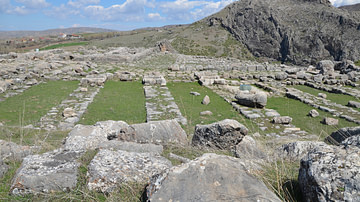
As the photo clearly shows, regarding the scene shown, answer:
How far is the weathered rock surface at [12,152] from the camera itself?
436cm

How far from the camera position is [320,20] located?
42.5 metres

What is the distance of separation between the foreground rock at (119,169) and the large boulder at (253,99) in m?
9.57

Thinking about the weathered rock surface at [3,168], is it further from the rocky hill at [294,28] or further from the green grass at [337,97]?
the rocky hill at [294,28]

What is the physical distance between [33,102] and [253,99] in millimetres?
11602

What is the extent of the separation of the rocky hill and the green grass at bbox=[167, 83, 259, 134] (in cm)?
3280

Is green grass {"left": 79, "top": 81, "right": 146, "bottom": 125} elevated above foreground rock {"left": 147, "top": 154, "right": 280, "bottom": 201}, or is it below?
below

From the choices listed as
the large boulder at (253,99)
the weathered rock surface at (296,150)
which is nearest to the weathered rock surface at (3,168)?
the weathered rock surface at (296,150)

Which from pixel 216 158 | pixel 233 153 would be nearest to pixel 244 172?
pixel 216 158

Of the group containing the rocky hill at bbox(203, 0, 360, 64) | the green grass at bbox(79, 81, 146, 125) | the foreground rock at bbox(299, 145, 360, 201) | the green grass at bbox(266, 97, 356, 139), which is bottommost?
the green grass at bbox(266, 97, 356, 139)

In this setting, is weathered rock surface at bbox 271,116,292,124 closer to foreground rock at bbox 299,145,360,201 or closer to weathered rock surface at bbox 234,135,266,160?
weathered rock surface at bbox 234,135,266,160

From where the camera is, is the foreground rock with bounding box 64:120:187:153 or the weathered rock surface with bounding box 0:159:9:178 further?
the foreground rock with bounding box 64:120:187:153

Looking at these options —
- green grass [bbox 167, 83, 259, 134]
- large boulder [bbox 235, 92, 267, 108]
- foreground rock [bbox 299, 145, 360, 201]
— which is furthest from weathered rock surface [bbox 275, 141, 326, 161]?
large boulder [bbox 235, 92, 267, 108]

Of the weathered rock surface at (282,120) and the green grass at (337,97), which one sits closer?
the weathered rock surface at (282,120)

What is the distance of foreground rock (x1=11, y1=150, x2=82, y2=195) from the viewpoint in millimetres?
3164
